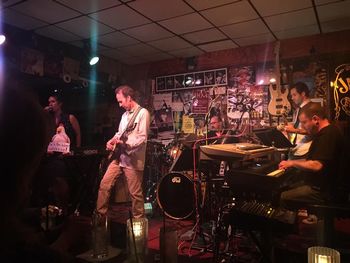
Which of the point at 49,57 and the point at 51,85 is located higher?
the point at 49,57

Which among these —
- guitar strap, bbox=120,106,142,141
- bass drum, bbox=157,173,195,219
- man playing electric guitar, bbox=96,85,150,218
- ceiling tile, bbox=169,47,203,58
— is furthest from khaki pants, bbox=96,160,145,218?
ceiling tile, bbox=169,47,203,58

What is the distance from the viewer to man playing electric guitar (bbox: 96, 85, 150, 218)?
3369mm

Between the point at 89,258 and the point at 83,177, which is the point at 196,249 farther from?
the point at 83,177

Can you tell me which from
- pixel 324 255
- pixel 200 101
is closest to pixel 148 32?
pixel 200 101

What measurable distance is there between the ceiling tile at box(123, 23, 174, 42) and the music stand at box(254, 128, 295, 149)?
2.39 m

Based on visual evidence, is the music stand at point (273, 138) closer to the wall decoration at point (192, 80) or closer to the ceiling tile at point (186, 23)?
the ceiling tile at point (186, 23)

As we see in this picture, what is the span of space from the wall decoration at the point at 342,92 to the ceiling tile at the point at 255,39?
115cm

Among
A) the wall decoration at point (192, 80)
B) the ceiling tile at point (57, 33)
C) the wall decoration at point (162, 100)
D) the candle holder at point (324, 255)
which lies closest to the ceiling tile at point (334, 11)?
the wall decoration at point (192, 80)

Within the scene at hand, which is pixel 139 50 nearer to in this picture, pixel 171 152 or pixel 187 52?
pixel 187 52

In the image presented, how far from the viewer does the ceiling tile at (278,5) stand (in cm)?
368

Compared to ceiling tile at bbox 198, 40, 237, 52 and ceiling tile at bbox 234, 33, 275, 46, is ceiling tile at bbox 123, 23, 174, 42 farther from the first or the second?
ceiling tile at bbox 234, 33, 275, 46

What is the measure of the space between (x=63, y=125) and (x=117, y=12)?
1780 millimetres

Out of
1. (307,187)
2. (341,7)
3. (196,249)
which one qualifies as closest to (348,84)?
(341,7)

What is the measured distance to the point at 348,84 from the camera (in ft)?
14.8
